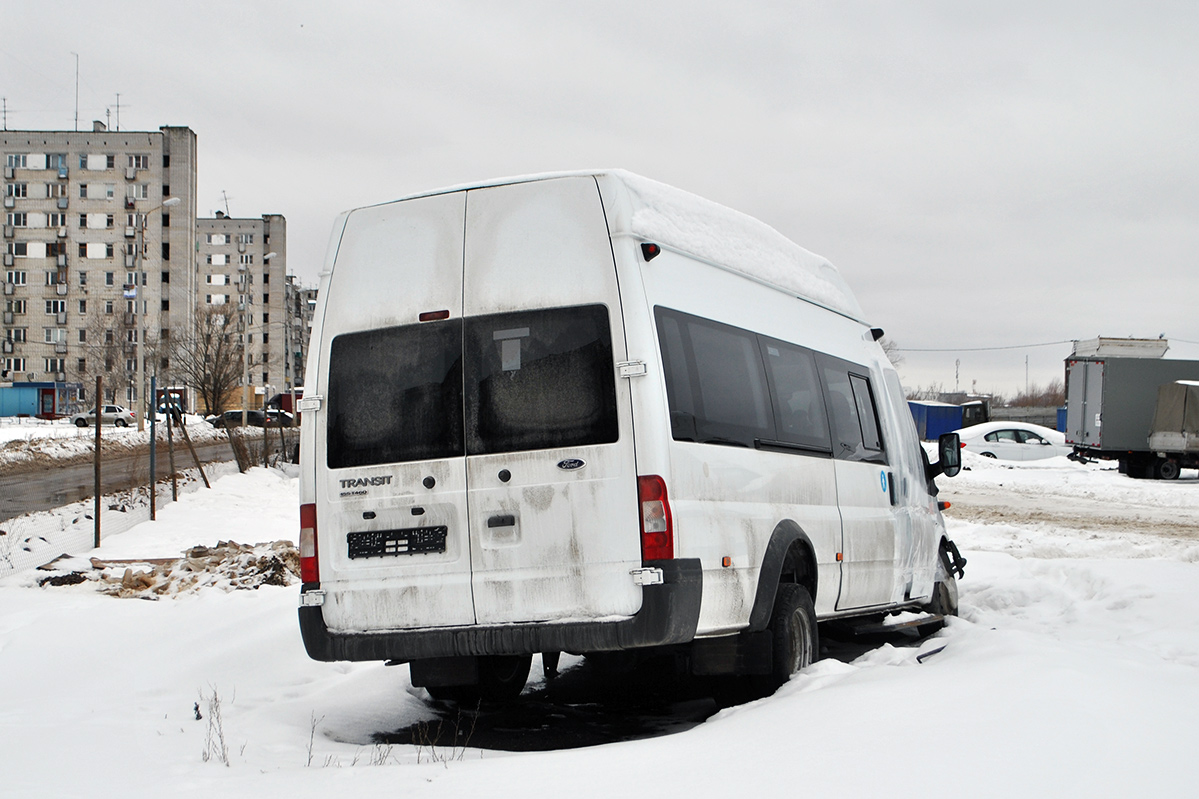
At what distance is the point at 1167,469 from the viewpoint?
91.6ft

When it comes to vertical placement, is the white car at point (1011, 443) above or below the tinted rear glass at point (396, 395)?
below

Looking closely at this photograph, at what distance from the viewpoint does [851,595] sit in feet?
23.1

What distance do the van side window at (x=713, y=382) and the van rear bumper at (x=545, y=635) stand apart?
713 millimetres

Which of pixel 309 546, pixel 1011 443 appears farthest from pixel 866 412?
pixel 1011 443

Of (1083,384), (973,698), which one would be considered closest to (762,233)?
(973,698)

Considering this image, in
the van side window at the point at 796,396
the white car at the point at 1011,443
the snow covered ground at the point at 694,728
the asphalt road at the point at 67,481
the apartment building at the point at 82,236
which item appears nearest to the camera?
the snow covered ground at the point at 694,728

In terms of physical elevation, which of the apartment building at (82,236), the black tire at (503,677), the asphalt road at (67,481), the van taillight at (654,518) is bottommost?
the black tire at (503,677)

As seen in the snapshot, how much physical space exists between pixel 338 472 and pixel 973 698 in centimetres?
318

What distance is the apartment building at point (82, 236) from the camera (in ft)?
305

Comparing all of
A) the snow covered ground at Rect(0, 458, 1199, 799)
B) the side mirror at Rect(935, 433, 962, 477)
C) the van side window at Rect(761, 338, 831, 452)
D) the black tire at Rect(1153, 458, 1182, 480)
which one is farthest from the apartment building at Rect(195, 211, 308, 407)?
the van side window at Rect(761, 338, 831, 452)

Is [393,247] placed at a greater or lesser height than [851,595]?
greater

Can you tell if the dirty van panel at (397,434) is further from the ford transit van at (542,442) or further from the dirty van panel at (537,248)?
the dirty van panel at (537,248)

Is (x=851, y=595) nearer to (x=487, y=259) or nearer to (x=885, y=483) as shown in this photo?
(x=885, y=483)

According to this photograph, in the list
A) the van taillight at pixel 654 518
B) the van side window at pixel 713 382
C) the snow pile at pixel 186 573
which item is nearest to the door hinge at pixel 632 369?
the van side window at pixel 713 382
